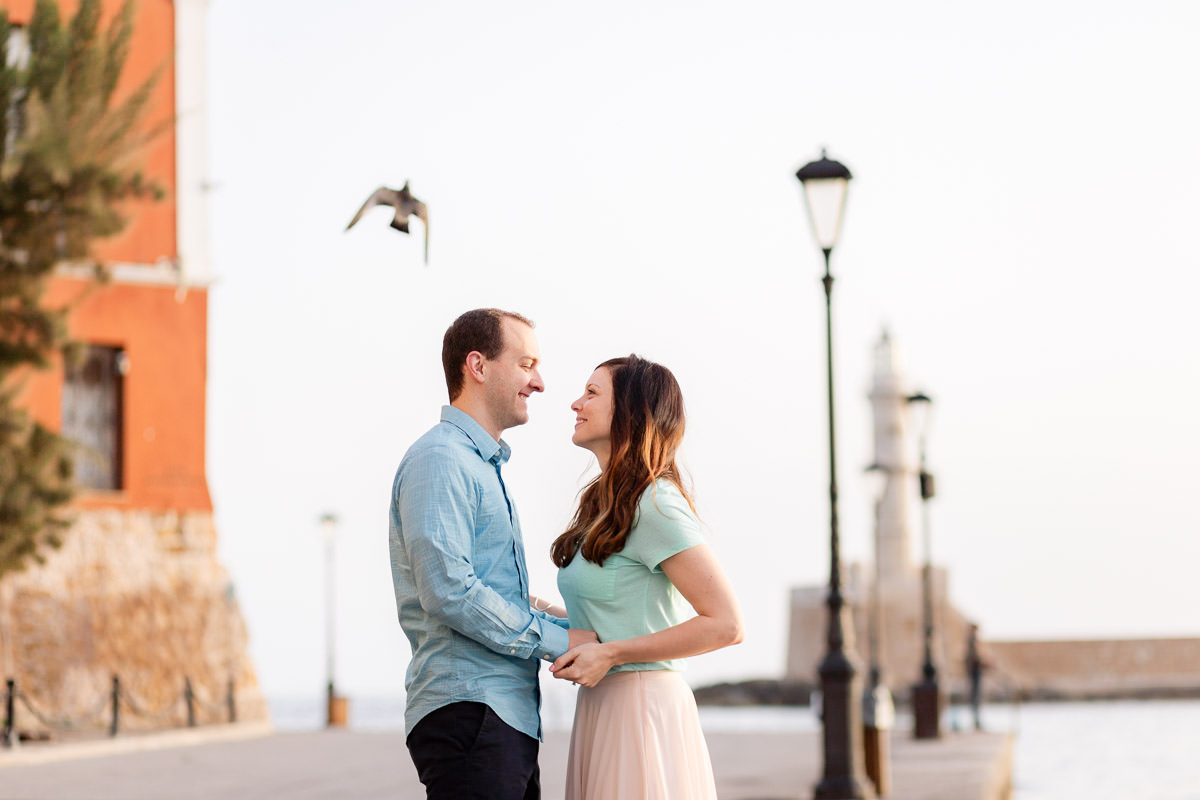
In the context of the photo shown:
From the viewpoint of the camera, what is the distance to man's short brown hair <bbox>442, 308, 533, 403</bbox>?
4.21 m

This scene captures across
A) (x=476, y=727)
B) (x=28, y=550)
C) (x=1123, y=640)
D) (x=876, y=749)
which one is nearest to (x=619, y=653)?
(x=476, y=727)

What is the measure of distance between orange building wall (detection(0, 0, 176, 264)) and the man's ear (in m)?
21.0

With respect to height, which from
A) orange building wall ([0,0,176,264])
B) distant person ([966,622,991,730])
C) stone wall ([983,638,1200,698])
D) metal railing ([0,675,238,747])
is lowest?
stone wall ([983,638,1200,698])

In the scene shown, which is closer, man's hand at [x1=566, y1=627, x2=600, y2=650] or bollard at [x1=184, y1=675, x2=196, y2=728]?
man's hand at [x1=566, y1=627, x2=600, y2=650]

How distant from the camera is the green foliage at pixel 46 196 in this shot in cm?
1756

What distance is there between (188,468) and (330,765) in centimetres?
881

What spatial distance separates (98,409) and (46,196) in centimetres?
662

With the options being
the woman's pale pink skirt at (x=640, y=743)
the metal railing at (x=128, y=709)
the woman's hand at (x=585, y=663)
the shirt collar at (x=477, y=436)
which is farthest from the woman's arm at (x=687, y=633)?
the metal railing at (x=128, y=709)

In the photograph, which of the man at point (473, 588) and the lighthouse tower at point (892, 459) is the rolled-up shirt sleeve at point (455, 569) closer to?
the man at point (473, 588)

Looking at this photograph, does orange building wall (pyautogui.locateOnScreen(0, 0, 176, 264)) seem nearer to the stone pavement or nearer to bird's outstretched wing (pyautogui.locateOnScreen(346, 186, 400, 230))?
the stone pavement

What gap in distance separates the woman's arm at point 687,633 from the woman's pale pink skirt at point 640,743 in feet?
0.43

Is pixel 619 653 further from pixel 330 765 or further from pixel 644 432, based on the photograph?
pixel 330 765

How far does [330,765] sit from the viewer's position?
17266 millimetres

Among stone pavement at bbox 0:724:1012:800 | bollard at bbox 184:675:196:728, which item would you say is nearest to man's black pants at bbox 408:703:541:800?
stone pavement at bbox 0:724:1012:800
